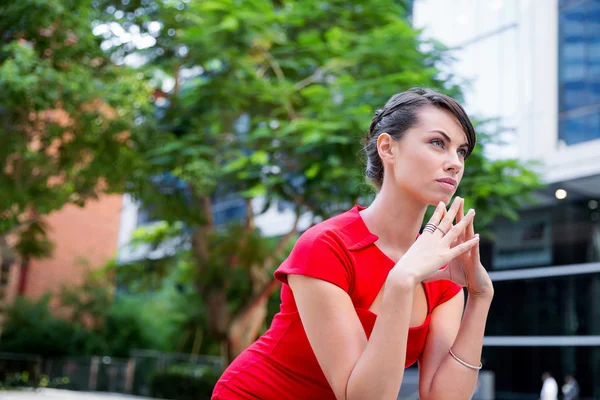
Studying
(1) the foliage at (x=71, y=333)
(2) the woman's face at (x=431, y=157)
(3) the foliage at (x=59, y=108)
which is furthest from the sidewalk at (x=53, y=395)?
(2) the woman's face at (x=431, y=157)

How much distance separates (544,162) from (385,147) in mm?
15636

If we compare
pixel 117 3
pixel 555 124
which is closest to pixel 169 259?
pixel 117 3

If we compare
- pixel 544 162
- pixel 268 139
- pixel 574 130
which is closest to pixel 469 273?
pixel 268 139

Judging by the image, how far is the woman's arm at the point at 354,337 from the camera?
4.77ft

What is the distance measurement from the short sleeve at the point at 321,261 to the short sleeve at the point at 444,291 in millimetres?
311

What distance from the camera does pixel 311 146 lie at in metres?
10.3

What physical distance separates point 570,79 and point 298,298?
17351mm

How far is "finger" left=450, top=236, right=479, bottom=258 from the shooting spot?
153 centimetres

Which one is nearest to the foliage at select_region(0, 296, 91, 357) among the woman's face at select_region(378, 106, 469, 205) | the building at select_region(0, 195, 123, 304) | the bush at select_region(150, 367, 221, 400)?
the building at select_region(0, 195, 123, 304)

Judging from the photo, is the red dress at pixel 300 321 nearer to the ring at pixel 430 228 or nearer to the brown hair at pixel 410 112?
the ring at pixel 430 228

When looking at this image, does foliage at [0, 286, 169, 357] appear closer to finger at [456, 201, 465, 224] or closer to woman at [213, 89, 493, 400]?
woman at [213, 89, 493, 400]

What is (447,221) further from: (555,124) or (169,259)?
(555,124)

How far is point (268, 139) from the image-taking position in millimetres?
11625

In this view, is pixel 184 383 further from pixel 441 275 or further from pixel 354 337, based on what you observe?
pixel 354 337
